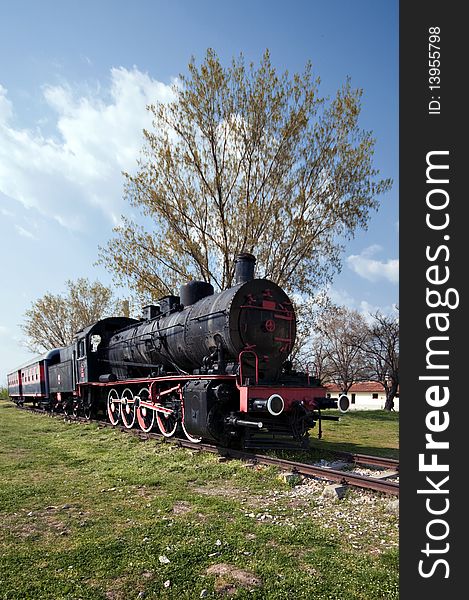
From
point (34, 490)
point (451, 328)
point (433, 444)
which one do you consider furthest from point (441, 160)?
point (34, 490)

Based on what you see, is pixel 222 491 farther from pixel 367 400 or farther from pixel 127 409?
pixel 367 400

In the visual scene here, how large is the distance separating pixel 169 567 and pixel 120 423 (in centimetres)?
1196

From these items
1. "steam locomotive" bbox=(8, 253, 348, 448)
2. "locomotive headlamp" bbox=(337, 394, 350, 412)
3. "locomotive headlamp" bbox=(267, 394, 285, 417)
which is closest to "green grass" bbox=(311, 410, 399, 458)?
"locomotive headlamp" bbox=(337, 394, 350, 412)

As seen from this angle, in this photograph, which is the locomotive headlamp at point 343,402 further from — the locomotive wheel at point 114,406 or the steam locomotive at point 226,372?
the locomotive wheel at point 114,406

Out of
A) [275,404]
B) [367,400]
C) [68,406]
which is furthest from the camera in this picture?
[367,400]

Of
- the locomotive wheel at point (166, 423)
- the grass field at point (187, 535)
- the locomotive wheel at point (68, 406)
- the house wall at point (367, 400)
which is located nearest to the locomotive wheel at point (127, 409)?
the locomotive wheel at point (166, 423)

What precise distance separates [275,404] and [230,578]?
4.68 metres

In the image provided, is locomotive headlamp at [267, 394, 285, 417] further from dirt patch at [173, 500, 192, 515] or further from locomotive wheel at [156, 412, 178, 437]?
locomotive wheel at [156, 412, 178, 437]

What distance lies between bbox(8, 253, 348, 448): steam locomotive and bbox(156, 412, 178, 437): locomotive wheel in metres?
0.03

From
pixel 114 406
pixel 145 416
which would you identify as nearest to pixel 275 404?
pixel 145 416

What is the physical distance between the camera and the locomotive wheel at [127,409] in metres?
14.1

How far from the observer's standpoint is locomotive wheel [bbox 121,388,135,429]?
14071 millimetres

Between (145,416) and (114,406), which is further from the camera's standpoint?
(114,406)

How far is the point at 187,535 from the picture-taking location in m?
5.02
